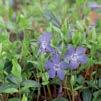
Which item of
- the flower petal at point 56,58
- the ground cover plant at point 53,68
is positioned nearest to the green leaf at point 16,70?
the ground cover plant at point 53,68

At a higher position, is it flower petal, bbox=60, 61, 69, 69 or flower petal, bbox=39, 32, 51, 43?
flower petal, bbox=39, 32, 51, 43

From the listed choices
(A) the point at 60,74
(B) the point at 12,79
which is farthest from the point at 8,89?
(A) the point at 60,74

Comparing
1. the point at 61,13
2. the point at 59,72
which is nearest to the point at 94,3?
the point at 61,13

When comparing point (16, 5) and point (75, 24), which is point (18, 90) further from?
point (16, 5)

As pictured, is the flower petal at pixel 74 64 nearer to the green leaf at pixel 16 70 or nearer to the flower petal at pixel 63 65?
the flower petal at pixel 63 65

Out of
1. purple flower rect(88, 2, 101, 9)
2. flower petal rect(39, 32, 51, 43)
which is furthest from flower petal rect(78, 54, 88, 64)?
purple flower rect(88, 2, 101, 9)

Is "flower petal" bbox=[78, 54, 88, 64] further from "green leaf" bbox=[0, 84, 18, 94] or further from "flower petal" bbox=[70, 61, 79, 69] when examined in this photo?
"green leaf" bbox=[0, 84, 18, 94]

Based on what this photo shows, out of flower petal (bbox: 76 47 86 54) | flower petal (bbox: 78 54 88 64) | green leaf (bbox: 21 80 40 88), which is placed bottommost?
green leaf (bbox: 21 80 40 88)

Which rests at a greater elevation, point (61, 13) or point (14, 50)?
point (61, 13)
